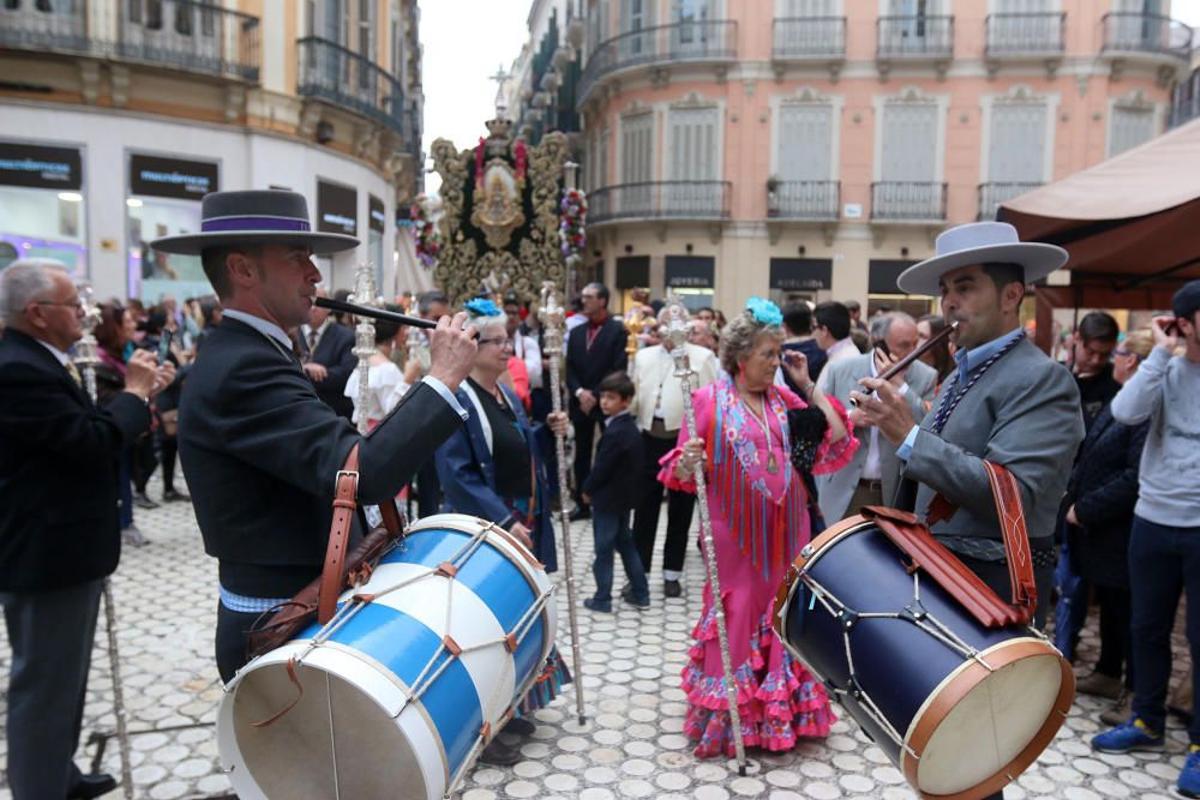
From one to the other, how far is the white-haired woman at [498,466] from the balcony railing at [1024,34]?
2144 centimetres

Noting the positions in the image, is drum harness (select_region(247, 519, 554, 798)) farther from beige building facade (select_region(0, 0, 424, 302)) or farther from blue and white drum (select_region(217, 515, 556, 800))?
beige building facade (select_region(0, 0, 424, 302))

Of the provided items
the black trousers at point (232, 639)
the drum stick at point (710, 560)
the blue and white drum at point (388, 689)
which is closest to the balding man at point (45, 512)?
the black trousers at point (232, 639)

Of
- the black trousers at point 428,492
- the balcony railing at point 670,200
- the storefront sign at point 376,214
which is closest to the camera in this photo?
the black trousers at point 428,492

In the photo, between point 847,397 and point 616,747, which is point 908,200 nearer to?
point 847,397

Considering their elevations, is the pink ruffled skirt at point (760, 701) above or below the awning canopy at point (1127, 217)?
below

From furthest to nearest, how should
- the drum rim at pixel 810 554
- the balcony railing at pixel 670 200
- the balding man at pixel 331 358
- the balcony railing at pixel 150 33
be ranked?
the balcony railing at pixel 670 200
the balcony railing at pixel 150 33
the balding man at pixel 331 358
the drum rim at pixel 810 554

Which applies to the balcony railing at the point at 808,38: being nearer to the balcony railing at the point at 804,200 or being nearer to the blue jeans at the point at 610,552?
the balcony railing at the point at 804,200

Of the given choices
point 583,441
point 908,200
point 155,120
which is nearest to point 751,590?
point 583,441

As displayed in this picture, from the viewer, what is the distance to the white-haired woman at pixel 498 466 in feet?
12.1

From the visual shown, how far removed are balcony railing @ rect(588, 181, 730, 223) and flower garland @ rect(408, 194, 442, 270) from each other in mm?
12473

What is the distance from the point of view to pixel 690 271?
23188 mm

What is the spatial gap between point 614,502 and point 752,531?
5.92 ft

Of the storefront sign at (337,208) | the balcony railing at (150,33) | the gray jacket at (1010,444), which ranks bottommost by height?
the gray jacket at (1010,444)

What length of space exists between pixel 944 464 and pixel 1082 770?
2.18 meters
